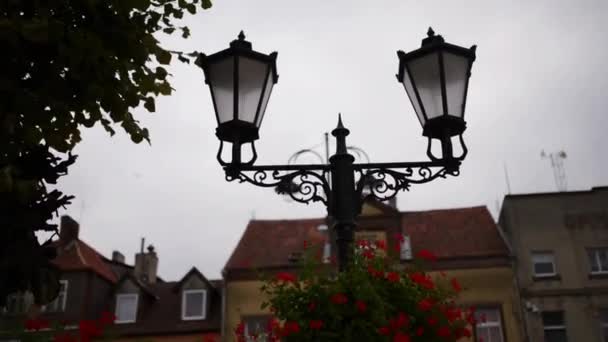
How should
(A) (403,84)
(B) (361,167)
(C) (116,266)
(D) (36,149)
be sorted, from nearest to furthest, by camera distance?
(D) (36,149), (B) (361,167), (A) (403,84), (C) (116,266)

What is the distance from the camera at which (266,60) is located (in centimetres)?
545

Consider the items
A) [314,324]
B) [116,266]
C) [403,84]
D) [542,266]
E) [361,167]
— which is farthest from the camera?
[116,266]

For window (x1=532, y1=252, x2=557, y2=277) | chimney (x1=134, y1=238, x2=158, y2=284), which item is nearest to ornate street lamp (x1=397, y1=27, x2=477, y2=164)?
window (x1=532, y1=252, x2=557, y2=277)

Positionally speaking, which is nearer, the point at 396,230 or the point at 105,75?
the point at 105,75

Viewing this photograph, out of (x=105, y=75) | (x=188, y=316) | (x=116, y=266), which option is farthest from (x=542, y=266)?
(x=105, y=75)

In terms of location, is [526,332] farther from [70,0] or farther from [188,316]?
[70,0]

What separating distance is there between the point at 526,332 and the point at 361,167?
19.0 meters

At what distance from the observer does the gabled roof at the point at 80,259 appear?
83.7ft

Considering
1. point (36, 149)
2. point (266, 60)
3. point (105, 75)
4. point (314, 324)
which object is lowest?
point (314, 324)

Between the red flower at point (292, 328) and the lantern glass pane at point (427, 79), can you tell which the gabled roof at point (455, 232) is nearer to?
the lantern glass pane at point (427, 79)

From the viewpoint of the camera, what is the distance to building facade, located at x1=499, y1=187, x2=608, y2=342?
74.1ft

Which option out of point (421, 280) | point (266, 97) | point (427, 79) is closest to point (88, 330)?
point (266, 97)

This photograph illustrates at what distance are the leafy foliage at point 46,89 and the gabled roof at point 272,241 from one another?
19349 mm

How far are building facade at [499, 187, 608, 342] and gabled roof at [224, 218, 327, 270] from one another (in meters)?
7.36
